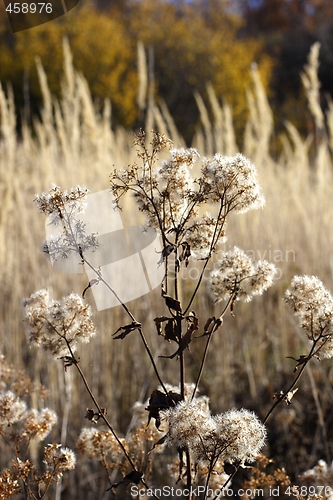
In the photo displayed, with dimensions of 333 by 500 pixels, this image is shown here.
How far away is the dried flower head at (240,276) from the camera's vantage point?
52 cm

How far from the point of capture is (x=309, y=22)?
15.6 m

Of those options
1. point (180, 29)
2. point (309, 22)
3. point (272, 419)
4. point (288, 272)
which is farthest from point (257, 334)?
point (309, 22)

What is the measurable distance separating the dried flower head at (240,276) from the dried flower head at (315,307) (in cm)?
4

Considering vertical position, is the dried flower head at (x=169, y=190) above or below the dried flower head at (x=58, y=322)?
above

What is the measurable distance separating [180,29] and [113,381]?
12126 millimetres

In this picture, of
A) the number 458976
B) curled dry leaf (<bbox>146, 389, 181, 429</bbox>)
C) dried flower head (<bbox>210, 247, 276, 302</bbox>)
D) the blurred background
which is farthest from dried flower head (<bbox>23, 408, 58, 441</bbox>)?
the number 458976

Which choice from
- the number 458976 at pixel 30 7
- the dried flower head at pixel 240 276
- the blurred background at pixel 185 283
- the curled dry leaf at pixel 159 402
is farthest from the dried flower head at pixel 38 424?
the number 458976 at pixel 30 7

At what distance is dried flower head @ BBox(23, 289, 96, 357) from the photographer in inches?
20.1

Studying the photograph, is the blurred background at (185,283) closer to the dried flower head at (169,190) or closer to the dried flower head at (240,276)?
the dried flower head at (169,190)

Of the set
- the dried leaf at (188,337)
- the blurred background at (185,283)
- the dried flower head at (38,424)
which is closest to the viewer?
the dried leaf at (188,337)

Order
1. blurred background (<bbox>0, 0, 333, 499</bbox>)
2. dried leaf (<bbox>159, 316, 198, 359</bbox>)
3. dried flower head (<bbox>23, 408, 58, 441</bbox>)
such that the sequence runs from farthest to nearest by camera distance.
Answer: blurred background (<bbox>0, 0, 333, 499</bbox>) → dried flower head (<bbox>23, 408, 58, 441</bbox>) → dried leaf (<bbox>159, 316, 198, 359</bbox>)

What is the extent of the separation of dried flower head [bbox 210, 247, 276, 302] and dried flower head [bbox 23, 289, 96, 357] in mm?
174

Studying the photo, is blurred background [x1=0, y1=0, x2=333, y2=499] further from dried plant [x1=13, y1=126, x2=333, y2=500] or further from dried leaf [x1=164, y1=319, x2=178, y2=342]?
dried leaf [x1=164, y1=319, x2=178, y2=342]

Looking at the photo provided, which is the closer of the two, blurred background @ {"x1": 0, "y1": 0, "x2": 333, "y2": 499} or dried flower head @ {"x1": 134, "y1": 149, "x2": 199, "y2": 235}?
dried flower head @ {"x1": 134, "y1": 149, "x2": 199, "y2": 235}
